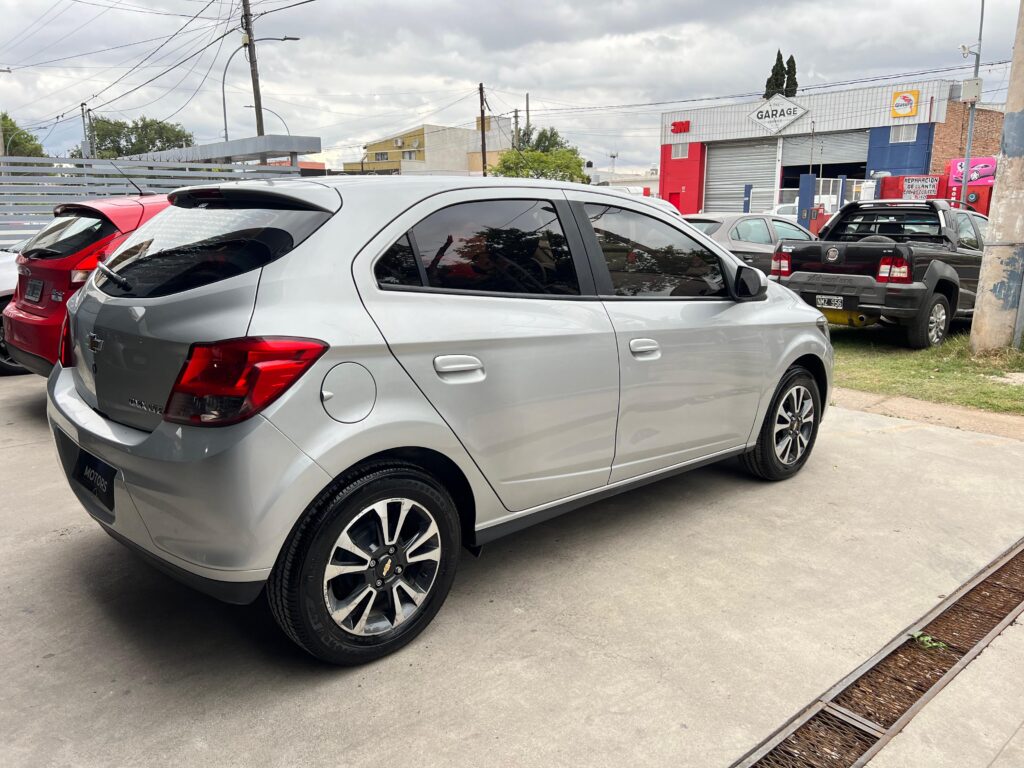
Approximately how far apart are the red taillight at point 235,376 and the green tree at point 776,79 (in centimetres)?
5546

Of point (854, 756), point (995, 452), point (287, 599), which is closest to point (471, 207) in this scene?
point (287, 599)

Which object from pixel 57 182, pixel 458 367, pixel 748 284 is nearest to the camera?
pixel 458 367

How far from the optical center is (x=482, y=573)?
3512 millimetres

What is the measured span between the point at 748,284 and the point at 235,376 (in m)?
2.70

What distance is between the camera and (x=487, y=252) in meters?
3.06

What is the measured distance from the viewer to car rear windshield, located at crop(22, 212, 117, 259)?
5465 millimetres

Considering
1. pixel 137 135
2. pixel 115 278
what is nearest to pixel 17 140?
pixel 137 135

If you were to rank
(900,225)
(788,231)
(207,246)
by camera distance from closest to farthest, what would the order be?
(207,246) < (900,225) < (788,231)

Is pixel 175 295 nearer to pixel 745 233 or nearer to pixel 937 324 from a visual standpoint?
pixel 937 324

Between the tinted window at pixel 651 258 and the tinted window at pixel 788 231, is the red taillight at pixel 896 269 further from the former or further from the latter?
the tinted window at pixel 651 258

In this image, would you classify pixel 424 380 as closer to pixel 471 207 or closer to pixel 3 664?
pixel 471 207

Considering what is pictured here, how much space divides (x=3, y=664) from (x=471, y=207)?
2.33m

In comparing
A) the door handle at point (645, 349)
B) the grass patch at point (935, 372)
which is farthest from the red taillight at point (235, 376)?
the grass patch at point (935, 372)

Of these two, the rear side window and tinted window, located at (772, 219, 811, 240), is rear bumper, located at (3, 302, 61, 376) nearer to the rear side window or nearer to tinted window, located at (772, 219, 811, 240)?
the rear side window
